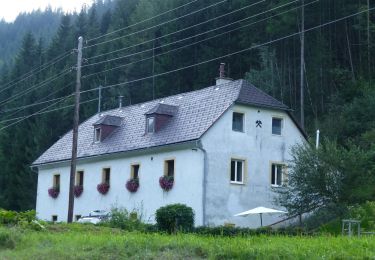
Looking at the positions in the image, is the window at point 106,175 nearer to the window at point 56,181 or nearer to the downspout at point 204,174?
the window at point 56,181

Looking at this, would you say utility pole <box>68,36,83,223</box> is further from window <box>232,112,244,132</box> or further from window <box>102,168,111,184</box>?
window <box>102,168,111,184</box>

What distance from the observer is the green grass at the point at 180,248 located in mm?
13453

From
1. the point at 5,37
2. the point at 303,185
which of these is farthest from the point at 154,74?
the point at 5,37

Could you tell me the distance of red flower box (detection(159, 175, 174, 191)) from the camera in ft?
129

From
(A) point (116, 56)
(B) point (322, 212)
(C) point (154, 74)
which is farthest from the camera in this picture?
(A) point (116, 56)

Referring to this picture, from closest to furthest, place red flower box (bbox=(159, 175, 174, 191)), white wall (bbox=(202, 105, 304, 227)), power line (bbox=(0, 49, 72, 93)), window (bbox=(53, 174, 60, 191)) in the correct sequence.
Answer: white wall (bbox=(202, 105, 304, 227)) → red flower box (bbox=(159, 175, 174, 191)) → window (bbox=(53, 174, 60, 191)) → power line (bbox=(0, 49, 72, 93))

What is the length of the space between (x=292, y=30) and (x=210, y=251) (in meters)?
45.5

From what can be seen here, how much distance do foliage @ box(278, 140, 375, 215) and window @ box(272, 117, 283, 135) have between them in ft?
22.3

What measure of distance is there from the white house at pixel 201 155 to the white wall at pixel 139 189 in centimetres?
6

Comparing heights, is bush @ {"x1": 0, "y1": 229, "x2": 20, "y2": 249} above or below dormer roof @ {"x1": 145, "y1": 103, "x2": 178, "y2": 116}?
below

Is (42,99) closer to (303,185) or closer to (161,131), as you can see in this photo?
(161,131)

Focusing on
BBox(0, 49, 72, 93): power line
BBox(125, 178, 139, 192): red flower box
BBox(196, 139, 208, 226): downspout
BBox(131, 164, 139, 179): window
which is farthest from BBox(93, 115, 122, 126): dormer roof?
BBox(0, 49, 72, 93): power line

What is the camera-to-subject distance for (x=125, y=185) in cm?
4300

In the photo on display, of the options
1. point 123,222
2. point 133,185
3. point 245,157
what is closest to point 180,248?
point 123,222
